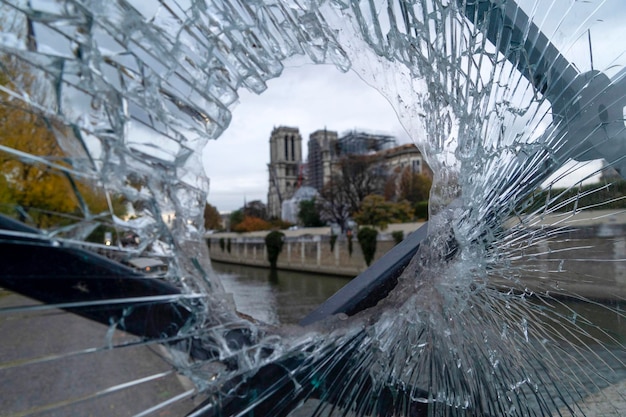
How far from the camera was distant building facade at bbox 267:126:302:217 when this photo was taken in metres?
32.0

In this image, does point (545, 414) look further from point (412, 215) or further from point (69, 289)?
point (412, 215)

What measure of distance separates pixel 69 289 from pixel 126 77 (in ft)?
1.00

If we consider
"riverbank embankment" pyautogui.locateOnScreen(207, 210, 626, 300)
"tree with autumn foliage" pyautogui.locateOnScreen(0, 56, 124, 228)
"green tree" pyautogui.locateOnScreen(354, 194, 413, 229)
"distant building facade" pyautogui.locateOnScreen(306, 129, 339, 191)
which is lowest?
"riverbank embankment" pyautogui.locateOnScreen(207, 210, 626, 300)

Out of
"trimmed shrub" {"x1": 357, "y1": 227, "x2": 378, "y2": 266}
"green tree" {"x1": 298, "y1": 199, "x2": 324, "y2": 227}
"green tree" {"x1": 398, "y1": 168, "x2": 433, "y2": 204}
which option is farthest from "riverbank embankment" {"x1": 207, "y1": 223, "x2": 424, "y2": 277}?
"green tree" {"x1": 298, "y1": 199, "x2": 324, "y2": 227}

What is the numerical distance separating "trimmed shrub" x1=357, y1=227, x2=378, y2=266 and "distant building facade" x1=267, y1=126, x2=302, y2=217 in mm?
11530

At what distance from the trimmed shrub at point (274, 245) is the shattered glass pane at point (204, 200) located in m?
18.9

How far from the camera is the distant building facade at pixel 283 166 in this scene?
32.0m

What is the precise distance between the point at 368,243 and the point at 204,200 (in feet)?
56.0

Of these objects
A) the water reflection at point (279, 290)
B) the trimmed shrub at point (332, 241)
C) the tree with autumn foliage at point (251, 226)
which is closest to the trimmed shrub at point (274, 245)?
the water reflection at point (279, 290)

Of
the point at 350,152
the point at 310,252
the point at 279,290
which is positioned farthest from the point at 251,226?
the point at 279,290

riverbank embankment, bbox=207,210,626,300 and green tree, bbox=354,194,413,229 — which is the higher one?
green tree, bbox=354,194,413,229

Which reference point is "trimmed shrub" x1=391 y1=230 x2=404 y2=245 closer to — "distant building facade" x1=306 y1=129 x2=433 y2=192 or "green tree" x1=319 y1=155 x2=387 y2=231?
"green tree" x1=319 y1=155 x2=387 y2=231

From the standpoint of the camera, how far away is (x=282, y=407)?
831 mm

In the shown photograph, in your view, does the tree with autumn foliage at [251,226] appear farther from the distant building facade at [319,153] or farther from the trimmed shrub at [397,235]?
the distant building facade at [319,153]
